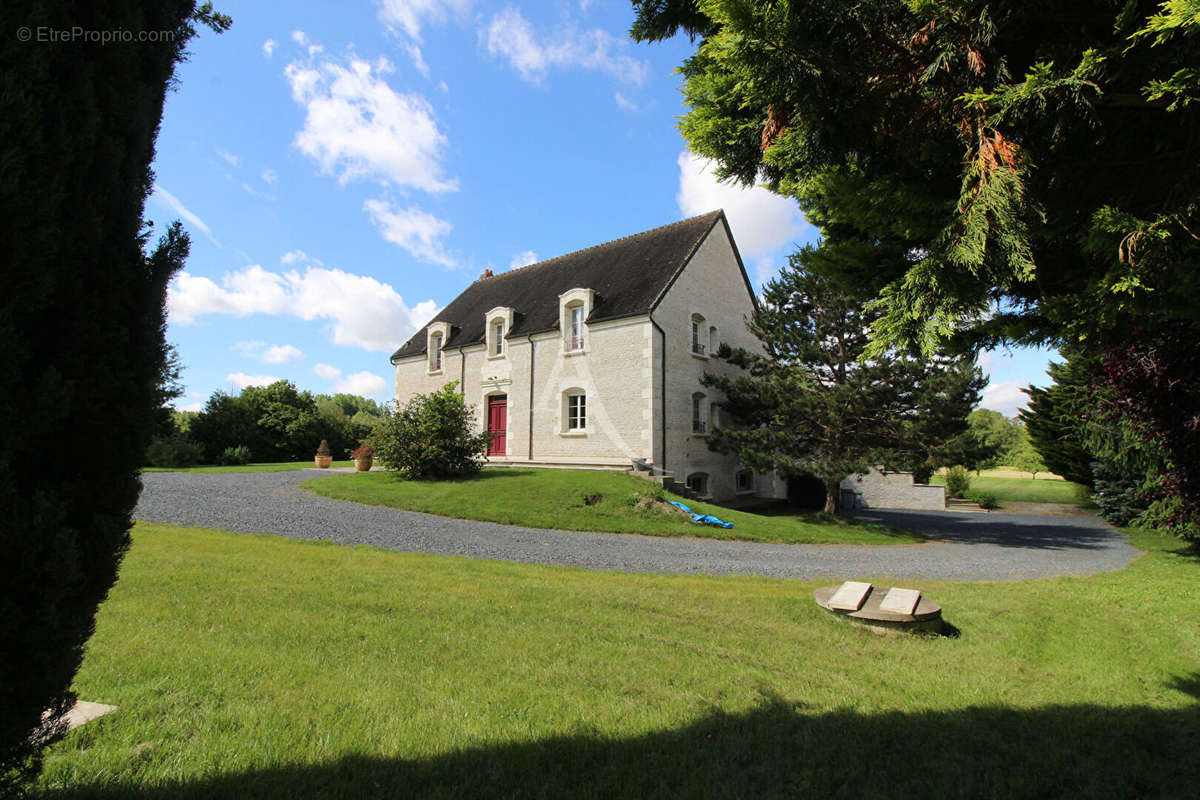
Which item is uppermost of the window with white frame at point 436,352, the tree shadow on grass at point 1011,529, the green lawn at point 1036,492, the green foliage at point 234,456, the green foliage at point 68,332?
the window with white frame at point 436,352

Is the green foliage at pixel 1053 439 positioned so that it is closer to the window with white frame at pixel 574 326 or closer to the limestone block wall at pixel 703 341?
the limestone block wall at pixel 703 341

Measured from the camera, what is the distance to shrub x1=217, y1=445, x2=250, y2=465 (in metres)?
29.0

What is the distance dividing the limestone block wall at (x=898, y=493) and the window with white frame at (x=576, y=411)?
15155 mm

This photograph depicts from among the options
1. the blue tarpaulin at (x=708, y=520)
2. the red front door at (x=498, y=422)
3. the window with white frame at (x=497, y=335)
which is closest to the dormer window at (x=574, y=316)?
the window with white frame at (x=497, y=335)

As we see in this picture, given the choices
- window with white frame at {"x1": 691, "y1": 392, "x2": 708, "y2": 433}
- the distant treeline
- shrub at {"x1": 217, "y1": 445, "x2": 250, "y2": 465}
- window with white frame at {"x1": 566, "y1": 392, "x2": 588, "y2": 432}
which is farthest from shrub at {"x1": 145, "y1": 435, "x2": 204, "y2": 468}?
window with white frame at {"x1": 691, "y1": 392, "x2": 708, "y2": 433}

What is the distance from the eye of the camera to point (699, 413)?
2078 centimetres

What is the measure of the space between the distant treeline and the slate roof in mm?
6876

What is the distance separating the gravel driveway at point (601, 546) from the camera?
372 inches

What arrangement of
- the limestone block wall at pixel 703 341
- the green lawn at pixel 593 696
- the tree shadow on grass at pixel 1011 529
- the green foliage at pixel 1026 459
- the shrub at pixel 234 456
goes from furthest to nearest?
the green foliage at pixel 1026 459 → the shrub at pixel 234 456 → the limestone block wall at pixel 703 341 → the tree shadow on grass at pixel 1011 529 → the green lawn at pixel 593 696

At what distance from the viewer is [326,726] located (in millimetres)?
3117

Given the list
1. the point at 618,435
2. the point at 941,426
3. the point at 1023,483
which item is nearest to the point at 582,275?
the point at 618,435

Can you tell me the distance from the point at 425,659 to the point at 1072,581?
969 centimetres

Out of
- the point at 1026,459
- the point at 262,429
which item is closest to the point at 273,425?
the point at 262,429

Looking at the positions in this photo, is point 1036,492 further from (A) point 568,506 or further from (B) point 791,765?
(B) point 791,765
